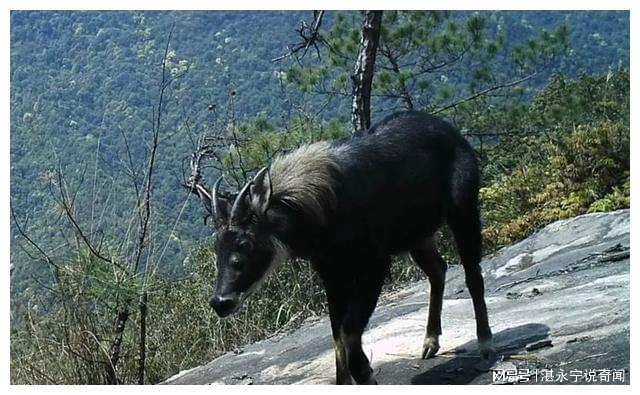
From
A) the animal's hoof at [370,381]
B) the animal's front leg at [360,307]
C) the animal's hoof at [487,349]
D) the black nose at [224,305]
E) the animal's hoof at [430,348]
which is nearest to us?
the black nose at [224,305]

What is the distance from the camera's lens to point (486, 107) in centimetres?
645

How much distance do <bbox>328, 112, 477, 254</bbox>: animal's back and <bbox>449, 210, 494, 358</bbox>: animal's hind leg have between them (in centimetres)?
10

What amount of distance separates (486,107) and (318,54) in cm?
112

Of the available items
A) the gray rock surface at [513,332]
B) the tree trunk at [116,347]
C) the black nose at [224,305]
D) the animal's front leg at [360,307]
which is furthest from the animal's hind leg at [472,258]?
the tree trunk at [116,347]

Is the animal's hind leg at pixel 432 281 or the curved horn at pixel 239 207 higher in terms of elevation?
the curved horn at pixel 239 207

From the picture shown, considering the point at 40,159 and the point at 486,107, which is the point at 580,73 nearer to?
the point at 486,107

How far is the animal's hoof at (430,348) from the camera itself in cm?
538

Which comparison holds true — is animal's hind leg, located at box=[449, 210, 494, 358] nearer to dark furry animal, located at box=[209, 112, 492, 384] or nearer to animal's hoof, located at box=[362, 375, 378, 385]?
dark furry animal, located at box=[209, 112, 492, 384]

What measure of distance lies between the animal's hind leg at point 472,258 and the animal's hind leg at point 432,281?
17cm

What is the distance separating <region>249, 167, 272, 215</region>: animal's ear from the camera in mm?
4855

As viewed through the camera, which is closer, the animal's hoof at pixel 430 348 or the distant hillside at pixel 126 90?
the animal's hoof at pixel 430 348

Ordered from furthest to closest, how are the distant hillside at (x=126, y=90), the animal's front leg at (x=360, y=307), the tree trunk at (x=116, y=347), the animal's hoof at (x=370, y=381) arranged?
1. the tree trunk at (x=116, y=347)
2. the distant hillside at (x=126, y=90)
3. the animal's hoof at (x=370, y=381)
4. the animal's front leg at (x=360, y=307)

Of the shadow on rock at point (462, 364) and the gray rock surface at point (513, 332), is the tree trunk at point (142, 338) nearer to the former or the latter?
the gray rock surface at point (513, 332)
